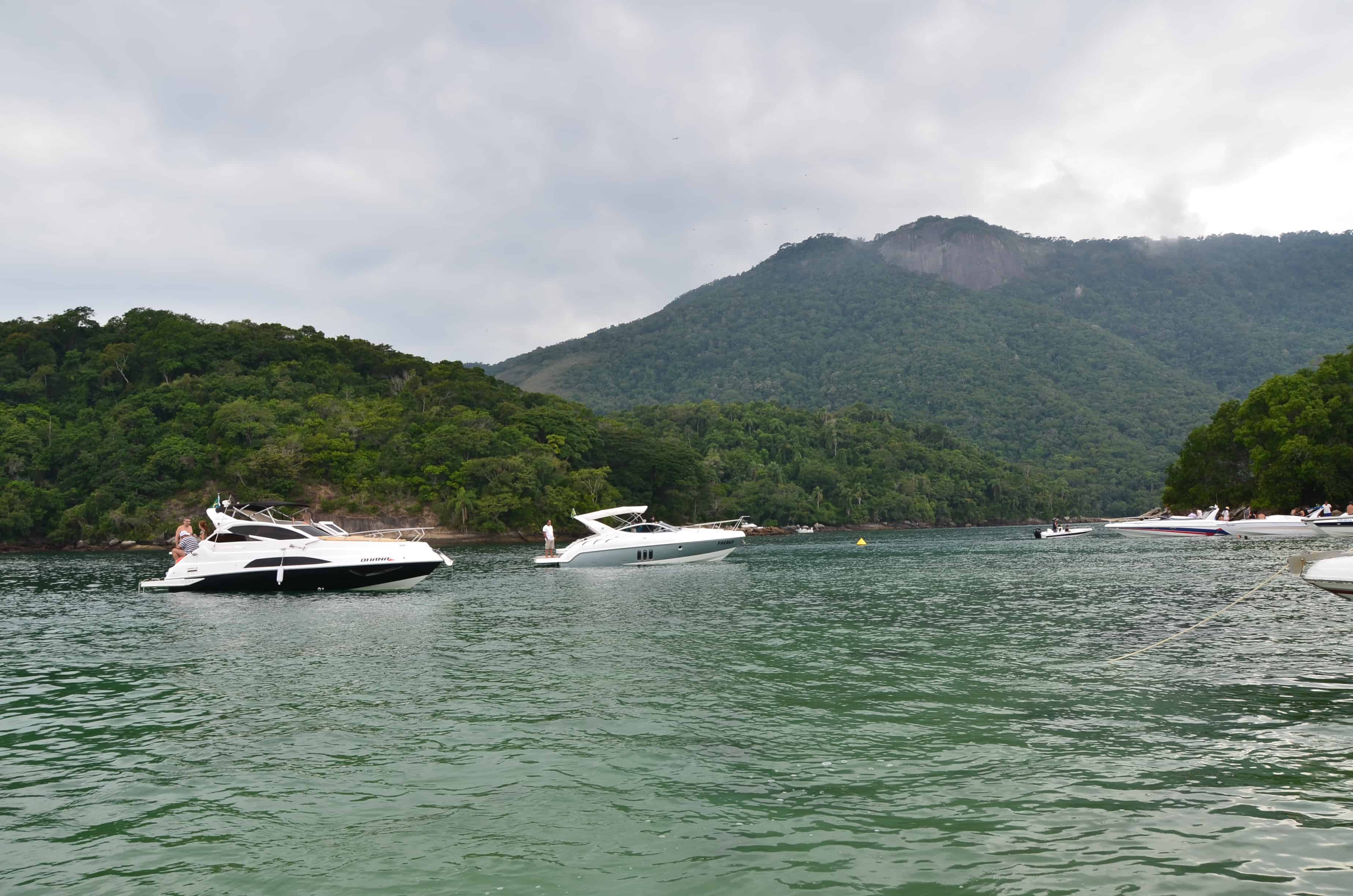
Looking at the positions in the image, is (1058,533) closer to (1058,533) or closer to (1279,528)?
(1058,533)

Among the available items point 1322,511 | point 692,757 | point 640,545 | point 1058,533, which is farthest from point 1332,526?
point 692,757

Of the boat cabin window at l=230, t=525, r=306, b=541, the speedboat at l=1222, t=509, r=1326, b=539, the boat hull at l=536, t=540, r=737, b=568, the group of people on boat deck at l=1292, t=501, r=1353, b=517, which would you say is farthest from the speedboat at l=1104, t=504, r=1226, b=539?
the boat cabin window at l=230, t=525, r=306, b=541

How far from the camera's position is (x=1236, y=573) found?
34156 millimetres

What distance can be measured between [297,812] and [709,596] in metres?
22.6

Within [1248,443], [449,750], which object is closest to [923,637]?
[449,750]

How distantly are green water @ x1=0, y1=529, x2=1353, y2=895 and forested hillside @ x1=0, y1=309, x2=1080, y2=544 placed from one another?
81460 millimetres

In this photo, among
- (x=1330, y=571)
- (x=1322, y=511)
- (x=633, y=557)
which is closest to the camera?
(x=1330, y=571)

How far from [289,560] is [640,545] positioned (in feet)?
61.3

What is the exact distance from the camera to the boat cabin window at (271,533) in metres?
33.5

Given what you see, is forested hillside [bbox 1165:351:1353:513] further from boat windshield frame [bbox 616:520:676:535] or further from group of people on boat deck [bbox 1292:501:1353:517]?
boat windshield frame [bbox 616:520:676:535]

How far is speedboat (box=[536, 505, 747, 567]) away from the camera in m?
45.8

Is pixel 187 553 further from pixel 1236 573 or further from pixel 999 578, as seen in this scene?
pixel 1236 573

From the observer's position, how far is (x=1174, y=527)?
241ft

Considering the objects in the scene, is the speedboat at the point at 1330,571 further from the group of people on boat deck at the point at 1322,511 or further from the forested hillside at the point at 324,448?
the forested hillside at the point at 324,448
